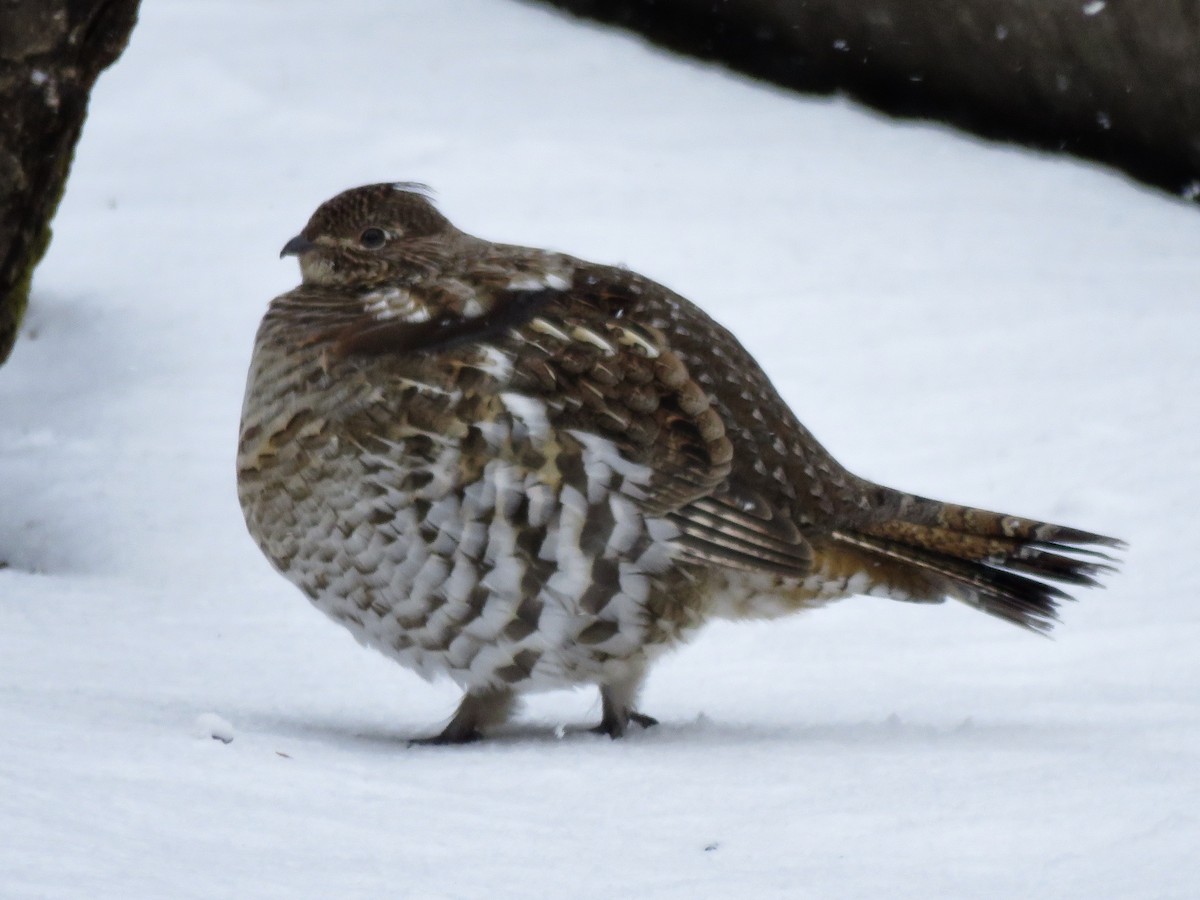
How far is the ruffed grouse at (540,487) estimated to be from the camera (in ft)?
10.4

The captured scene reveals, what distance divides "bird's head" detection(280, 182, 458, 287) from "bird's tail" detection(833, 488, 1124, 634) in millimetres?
1169

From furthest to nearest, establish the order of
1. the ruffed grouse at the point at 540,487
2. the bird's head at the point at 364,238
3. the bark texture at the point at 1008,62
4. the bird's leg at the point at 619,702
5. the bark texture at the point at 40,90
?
the bark texture at the point at 1008,62 → the bark texture at the point at 40,90 → the bird's head at the point at 364,238 → the bird's leg at the point at 619,702 → the ruffed grouse at the point at 540,487

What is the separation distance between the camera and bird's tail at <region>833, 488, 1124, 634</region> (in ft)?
11.4

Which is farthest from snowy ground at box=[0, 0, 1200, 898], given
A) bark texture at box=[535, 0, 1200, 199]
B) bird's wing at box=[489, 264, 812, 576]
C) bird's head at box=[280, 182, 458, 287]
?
bird's head at box=[280, 182, 458, 287]

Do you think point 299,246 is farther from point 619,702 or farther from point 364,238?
point 619,702

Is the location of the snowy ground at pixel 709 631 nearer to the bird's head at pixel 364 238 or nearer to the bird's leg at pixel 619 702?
the bird's leg at pixel 619 702

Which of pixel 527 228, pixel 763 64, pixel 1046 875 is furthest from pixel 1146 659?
pixel 763 64

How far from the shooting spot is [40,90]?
4.55 m

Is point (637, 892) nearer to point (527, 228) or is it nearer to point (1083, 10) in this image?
point (527, 228)

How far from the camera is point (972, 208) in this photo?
734 cm

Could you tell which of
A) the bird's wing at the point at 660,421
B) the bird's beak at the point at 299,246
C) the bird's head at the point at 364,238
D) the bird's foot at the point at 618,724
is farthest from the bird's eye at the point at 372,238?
the bird's foot at the point at 618,724

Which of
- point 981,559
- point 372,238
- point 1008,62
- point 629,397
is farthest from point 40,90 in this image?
point 1008,62

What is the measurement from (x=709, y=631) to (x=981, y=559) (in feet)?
5.30

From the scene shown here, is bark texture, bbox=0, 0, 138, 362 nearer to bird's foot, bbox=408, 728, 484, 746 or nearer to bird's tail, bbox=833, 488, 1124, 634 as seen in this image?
bird's foot, bbox=408, 728, 484, 746
